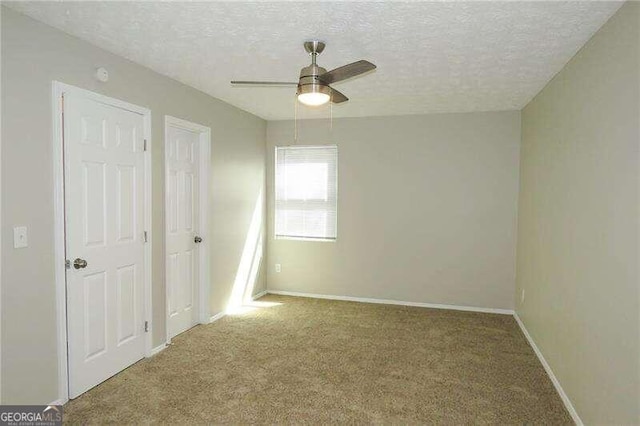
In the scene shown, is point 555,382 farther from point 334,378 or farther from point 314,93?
point 314,93

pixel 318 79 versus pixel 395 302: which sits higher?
pixel 318 79

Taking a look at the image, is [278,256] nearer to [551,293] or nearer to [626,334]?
[551,293]

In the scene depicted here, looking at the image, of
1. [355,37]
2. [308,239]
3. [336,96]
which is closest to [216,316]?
[308,239]

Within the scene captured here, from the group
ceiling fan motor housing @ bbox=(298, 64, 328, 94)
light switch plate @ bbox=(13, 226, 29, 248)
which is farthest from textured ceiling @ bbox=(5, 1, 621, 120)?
light switch plate @ bbox=(13, 226, 29, 248)

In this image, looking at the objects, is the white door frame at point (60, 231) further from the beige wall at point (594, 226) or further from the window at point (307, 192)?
the beige wall at point (594, 226)

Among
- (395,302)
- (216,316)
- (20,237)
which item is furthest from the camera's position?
(395,302)

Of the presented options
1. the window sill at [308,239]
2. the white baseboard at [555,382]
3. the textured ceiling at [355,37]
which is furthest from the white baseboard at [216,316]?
the white baseboard at [555,382]

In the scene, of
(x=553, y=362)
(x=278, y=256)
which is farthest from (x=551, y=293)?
(x=278, y=256)

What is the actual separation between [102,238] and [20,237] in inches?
24.8

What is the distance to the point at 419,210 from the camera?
16.7 feet

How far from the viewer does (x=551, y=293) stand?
3.24 meters

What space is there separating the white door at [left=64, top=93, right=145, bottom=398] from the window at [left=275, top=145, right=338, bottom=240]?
2.50m

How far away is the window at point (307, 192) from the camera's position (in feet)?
17.8

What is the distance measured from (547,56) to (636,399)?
2257 mm
